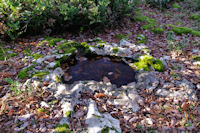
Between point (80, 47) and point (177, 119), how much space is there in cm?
368

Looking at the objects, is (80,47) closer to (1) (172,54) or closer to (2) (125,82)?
(2) (125,82)

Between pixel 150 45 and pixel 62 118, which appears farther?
pixel 150 45

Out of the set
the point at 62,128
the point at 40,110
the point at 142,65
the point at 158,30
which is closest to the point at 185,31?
the point at 158,30

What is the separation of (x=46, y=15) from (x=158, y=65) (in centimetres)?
444

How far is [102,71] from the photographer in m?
4.28

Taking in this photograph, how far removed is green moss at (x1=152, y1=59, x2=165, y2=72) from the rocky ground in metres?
0.12

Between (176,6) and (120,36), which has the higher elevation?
(176,6)

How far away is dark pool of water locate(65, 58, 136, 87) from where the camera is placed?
4.00 m

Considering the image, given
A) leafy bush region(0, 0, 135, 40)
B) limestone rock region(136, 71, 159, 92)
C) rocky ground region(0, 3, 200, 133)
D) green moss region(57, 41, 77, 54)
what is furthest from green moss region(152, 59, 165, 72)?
leafy bush region(0, 0, 135, 40)

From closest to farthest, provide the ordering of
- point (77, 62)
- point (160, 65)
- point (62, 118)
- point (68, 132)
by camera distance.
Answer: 1. point (68, 132)
2. point (62, 118)
3. point (160, 65)
4. point (77, 62)

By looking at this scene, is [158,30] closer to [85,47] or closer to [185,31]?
[185,31]

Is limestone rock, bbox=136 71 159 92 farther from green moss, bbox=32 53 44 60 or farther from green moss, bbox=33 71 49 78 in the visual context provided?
green moss, bbox=32 53 44 60

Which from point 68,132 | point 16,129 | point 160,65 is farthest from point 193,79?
point 16,129

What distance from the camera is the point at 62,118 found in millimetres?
2721
